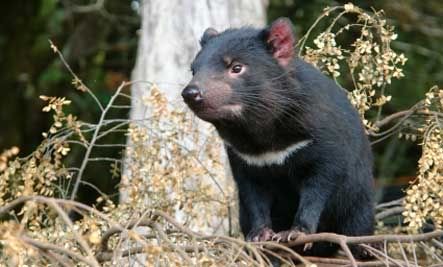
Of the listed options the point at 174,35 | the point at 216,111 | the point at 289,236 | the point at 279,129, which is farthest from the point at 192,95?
the point at 174,35

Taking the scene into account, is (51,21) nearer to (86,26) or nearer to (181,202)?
(86,26)

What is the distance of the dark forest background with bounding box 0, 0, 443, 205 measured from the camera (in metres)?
8.45

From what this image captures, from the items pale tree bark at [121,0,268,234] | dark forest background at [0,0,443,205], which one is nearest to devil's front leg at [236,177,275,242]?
pale tree bark at [121,0,268,234]

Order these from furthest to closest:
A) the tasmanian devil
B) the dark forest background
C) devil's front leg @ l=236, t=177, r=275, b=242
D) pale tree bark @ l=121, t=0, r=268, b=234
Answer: the dark forest background
pale tree bark @ l=121, t=0, r=268, b=234
devil's front leg @ l=236, t=177, r=275, b=242
the tasmanian devil

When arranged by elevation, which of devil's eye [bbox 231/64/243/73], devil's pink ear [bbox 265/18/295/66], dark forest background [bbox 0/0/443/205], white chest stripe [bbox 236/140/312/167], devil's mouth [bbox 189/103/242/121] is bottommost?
dark forest background [bbox 0/0/443/205]

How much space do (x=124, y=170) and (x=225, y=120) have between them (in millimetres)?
1407

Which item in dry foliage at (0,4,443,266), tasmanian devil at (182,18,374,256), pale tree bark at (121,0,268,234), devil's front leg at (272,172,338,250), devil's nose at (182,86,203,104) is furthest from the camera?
pale tree bark at (121,0,268,234)

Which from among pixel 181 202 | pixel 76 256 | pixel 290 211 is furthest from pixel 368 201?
pixel 76 256

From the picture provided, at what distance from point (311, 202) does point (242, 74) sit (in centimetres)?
61

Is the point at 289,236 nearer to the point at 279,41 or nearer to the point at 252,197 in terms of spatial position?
the point at 252,197

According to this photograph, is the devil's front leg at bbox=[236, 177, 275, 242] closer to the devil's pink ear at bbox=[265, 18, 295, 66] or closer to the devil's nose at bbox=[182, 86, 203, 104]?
the devil's pink ear at bbox=[265, 18, 295, 66]

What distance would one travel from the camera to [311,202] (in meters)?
4.40

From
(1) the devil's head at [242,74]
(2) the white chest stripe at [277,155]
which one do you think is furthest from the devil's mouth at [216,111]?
(2) the white chest stripe at [277,155]

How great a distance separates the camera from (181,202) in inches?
188
